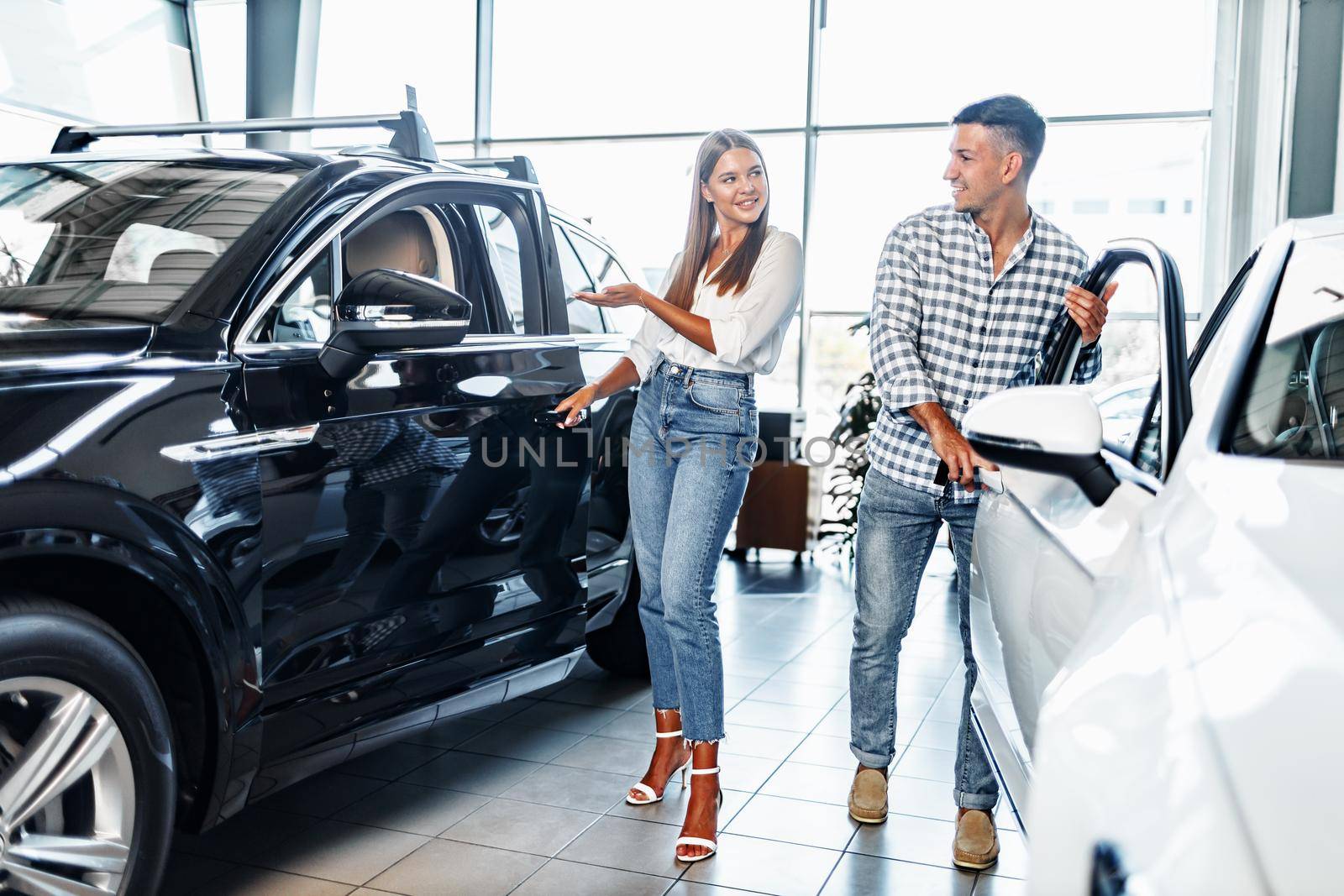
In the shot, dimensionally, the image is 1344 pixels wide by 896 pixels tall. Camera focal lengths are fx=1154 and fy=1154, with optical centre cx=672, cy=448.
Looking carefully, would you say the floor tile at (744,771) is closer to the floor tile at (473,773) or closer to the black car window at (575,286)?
the floor tile at (473,773)

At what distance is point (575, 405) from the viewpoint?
2844mm

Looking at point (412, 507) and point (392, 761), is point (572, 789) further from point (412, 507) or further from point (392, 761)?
point (412, 507)

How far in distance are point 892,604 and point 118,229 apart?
1830 millimetres

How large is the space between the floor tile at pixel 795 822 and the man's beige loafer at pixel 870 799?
34 mm

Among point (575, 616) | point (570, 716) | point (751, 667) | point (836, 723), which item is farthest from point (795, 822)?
point (751, 667)

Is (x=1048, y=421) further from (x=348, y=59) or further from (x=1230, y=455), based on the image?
(x=348, y=59)

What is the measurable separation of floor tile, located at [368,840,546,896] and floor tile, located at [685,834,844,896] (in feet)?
1.23

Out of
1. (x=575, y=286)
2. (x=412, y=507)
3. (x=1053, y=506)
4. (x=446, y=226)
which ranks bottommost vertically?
(x=412, y=507)

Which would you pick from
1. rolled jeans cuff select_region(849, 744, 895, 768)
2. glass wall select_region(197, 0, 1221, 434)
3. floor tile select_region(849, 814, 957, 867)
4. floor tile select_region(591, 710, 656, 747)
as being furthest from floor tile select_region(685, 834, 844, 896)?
glass wall select_region(197, 0, 1221, 434)

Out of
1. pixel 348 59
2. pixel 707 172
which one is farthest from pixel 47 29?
pixel 707 172

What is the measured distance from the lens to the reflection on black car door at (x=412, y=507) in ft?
6.95

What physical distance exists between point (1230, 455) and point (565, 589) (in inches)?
71.9

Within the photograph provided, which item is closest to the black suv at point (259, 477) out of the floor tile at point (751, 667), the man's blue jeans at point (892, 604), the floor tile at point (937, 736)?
the man's blue jeans at point (892, 604)

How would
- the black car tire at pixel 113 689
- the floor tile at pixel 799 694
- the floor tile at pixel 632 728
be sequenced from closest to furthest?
1. the black car tire at pixel 113 689
2. the floor tile at pixel 632 728
3. the floor tile at pixel 799 694
